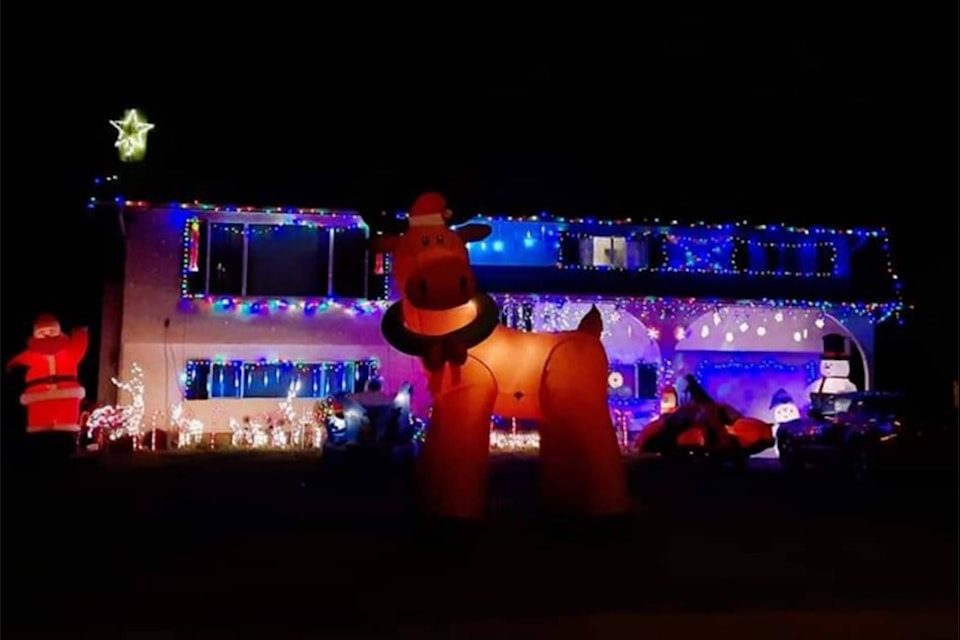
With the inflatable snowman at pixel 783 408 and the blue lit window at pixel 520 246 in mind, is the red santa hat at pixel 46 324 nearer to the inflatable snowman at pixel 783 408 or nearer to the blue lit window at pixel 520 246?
the blue lit window at pixel 520 246

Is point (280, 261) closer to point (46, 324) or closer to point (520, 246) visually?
point (520, 246)

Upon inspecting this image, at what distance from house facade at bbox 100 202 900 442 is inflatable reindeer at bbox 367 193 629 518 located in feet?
37.2

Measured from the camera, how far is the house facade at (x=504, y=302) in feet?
64.0

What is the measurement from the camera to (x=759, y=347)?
22.5 m

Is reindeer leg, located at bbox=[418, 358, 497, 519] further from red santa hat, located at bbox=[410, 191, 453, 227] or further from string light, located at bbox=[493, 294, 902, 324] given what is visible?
string light, located at bbox=[493, 294, 902, 324]

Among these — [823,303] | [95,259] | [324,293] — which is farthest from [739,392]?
[95,259]

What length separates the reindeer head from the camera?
295 inches

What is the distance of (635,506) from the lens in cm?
1053

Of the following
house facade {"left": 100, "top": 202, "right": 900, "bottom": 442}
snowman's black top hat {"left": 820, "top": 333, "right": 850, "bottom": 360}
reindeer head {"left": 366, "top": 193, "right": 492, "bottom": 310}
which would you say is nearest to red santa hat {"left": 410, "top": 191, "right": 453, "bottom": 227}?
reindeer head {"left": 366, "top": 193, "right": 492, "bottom": 310}

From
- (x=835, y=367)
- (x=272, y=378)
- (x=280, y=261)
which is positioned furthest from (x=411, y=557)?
(x=835, y=367)

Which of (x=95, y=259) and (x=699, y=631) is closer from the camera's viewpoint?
(x=699, y=631)

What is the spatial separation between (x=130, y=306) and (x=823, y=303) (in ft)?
50.6

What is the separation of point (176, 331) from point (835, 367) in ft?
48.8

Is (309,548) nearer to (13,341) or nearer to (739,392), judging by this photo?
(739,392)
